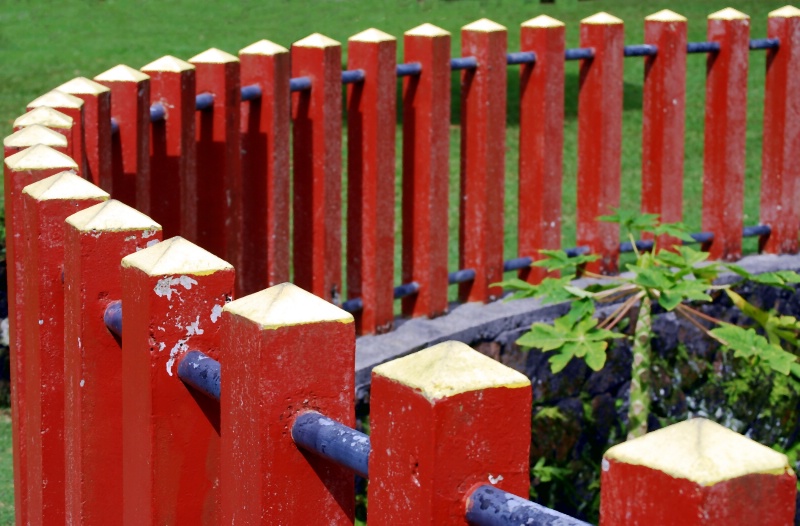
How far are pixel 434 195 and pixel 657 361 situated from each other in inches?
48.7

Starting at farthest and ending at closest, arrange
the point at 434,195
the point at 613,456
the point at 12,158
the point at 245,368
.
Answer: the point at 434,195
the point at 12,158
the point at 245,368
the point at 613,456

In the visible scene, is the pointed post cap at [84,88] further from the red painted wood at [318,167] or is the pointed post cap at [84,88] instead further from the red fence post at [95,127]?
the red painted wood at [318,167]

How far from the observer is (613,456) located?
3.84 feet

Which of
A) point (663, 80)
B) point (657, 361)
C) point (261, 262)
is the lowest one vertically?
point (657, 361)

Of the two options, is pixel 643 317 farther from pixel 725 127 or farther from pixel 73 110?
pixel 73 110

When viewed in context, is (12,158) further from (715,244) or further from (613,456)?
(715,244)

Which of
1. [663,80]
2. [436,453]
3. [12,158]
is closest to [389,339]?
[663,80]

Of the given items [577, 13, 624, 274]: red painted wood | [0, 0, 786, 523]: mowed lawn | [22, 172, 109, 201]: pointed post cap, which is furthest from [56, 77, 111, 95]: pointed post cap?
[0, 0, 786, 523]: mowed lawn

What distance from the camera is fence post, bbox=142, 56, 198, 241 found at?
4098mm

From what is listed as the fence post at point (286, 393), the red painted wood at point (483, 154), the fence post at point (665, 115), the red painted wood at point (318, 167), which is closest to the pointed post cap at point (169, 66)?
the red painted wood at point (318, 167)

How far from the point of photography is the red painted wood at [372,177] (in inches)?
189

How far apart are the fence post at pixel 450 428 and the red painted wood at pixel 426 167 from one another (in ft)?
11.8

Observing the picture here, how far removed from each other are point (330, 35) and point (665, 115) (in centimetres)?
749

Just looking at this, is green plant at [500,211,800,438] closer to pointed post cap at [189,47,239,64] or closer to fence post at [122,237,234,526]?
pointed post cap at [189,47,239,64]
